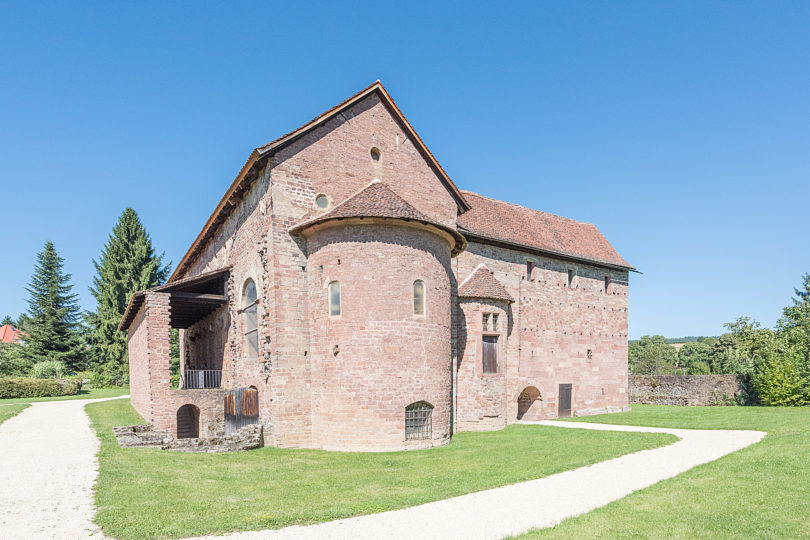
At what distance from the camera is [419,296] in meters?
15.6

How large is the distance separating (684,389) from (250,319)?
1079 inches

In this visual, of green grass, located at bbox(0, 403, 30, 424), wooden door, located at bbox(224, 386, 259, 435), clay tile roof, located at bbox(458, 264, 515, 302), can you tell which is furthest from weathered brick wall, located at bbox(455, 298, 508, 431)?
green grass, located at bbox(0, 403, 30, 424)

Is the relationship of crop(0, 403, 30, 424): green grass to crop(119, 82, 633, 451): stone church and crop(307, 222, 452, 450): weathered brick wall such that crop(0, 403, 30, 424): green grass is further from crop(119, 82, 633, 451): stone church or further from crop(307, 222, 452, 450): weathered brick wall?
crop(307, 222, 452, 450): weathered brick wall

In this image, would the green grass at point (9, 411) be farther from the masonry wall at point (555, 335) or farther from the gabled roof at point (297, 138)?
the masonry wall at point (555, 335)

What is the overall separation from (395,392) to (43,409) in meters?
19.4

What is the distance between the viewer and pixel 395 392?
14.6 meters

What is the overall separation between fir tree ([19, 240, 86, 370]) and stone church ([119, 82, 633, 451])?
3094 cm

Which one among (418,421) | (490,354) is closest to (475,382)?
(490,354)

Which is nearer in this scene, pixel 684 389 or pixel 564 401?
pixel 564 401

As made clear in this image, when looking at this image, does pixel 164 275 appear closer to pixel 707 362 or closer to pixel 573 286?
pixel 573 286

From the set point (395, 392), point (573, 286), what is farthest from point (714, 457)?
point (573, 286)

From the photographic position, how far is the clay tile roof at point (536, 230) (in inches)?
897

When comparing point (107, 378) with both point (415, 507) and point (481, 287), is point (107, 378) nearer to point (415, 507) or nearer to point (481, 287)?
point (481, 287)

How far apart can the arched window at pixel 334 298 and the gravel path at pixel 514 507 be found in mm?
7243
